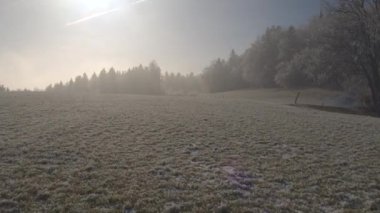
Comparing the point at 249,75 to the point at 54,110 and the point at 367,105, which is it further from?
the point at 54,110

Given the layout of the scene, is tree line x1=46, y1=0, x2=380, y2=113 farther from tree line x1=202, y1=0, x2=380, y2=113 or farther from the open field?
the open field

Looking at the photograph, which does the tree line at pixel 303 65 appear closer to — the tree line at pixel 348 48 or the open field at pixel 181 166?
the tree line at pixel 348 48

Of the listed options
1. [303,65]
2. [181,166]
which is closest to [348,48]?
[303,65]

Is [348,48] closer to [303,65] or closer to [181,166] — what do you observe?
[303,65]

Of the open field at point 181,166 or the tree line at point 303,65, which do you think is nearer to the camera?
the open field at point 181,166

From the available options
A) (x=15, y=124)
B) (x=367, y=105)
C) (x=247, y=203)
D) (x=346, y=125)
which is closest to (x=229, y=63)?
(x=367, y=105)

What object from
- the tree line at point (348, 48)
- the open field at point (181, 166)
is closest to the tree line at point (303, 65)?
the tree line at point (348, 48)

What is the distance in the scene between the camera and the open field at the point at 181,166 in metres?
7.56

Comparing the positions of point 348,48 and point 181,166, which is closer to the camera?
point 181,166

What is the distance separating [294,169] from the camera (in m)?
10.5

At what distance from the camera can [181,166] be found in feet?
33.7

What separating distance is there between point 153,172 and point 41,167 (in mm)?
3129

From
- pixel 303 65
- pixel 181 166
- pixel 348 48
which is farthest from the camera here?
pixel 303 65

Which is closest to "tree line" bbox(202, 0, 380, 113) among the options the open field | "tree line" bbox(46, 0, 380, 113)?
"tree line" bbox(46, 0, 380, 113)
